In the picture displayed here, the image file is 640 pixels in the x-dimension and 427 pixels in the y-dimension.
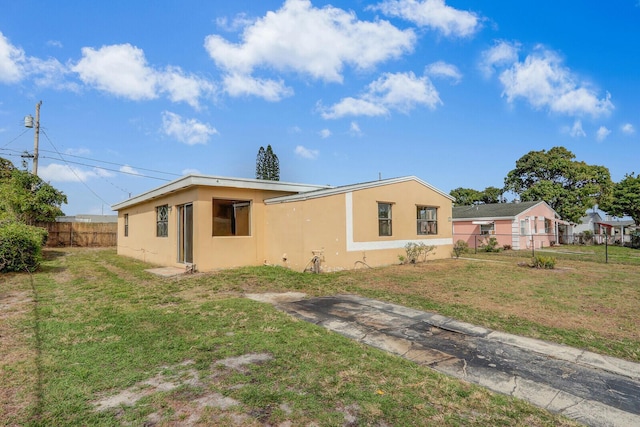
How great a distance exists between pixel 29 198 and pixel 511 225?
1138 inches

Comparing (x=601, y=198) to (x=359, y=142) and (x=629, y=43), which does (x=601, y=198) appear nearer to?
(x=629, y=43)

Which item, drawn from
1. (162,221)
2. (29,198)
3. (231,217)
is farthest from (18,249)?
(29,198)

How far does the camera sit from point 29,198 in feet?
55.1

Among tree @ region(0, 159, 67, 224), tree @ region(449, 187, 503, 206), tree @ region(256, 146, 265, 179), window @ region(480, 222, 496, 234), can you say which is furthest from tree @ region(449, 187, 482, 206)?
tree @ region(0, 159, 67, 224)

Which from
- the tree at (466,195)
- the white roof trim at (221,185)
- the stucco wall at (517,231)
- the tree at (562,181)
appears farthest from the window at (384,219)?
the tree at (466,195)

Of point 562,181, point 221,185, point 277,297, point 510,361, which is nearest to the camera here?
point 510,361

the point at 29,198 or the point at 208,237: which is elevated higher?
the point at 29,198

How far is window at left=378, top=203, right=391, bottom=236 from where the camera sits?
11664mm

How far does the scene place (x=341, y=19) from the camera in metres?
11.0

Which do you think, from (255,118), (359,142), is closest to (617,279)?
(359,142)

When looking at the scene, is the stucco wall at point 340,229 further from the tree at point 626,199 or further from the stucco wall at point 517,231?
the tree at point 626,199

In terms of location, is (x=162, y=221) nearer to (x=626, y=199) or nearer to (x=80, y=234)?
(x=80, y=234)

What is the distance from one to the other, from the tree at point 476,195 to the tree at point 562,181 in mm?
2781

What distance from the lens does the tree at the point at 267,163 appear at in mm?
38812
